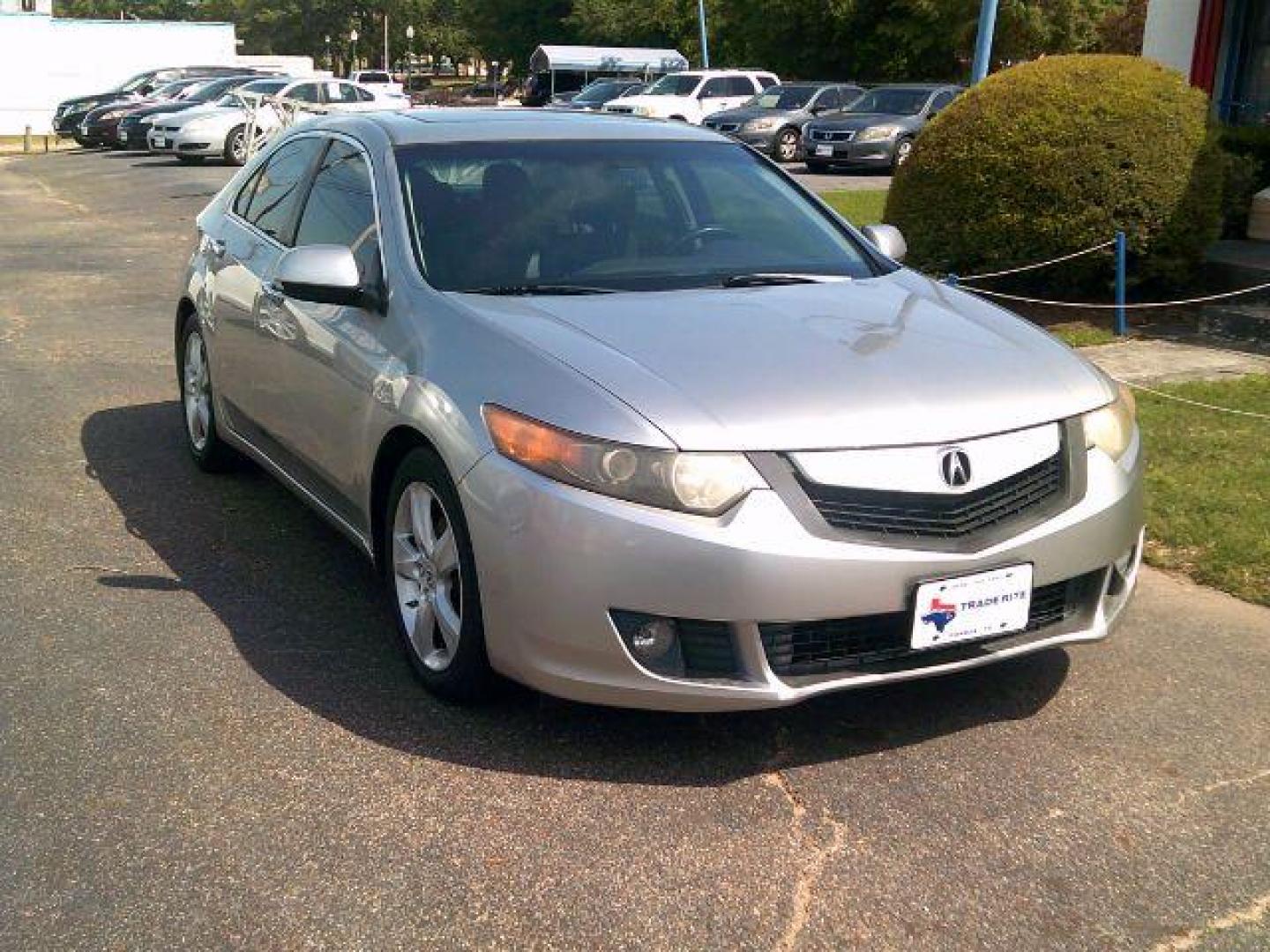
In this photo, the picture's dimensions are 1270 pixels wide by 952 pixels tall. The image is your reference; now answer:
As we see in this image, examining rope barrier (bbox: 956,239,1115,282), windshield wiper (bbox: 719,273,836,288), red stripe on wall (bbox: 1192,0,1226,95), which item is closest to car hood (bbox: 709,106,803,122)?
red stripe on wall (bbox: 1192,0,1226,95)

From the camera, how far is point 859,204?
1909 cm

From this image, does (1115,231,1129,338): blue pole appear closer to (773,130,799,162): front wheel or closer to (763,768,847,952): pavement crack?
(763,768,847,952): pavement crack

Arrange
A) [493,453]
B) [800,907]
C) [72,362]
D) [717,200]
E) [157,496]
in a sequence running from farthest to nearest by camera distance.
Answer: [72,362]
[157,496]
[717,200]
[493,453]
[800,907]

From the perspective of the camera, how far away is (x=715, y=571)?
3.44 metres

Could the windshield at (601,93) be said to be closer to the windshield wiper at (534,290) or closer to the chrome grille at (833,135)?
the chrome grille at (833,135)

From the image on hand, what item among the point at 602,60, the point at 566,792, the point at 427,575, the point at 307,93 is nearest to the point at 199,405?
the point at 427,575

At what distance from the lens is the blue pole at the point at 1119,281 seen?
984 centimetres

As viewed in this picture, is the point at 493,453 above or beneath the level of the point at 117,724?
above

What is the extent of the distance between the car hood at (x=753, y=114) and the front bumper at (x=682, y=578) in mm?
25942

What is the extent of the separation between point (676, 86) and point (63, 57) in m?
28.6

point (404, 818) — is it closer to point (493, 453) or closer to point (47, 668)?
point (493, 453)

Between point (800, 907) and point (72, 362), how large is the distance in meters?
7.45

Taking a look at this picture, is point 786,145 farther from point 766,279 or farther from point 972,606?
point 972,606

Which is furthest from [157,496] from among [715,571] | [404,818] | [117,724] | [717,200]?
[715,571]
